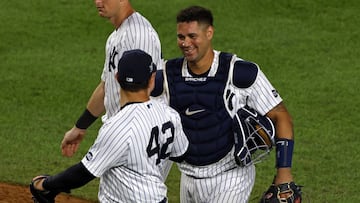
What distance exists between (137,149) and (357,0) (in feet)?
34.8

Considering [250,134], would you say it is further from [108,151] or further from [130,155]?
Result: [108,151]

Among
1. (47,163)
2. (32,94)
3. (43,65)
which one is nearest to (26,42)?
(43,65)

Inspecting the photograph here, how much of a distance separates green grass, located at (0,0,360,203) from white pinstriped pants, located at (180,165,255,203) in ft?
8.29

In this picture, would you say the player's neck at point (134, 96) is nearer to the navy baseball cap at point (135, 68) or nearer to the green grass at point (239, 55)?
the navy baseball cap at point (135, 68)

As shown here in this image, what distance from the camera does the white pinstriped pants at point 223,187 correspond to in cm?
648

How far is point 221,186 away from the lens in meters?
6.49

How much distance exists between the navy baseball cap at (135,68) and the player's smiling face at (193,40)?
31.2 inches

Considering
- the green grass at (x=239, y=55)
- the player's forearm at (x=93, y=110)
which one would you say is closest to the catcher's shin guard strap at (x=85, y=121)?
the player's forearm at (x=93, y=110)

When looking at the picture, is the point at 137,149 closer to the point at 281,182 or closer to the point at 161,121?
the point at 161,121

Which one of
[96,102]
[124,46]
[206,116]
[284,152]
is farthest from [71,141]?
[284,152]

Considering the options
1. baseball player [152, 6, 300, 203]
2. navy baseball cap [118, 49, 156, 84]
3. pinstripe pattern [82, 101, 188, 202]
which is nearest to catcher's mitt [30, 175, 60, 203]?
pinstripe pattern [82, 101, 188, 202]

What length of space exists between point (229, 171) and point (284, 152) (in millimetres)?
381

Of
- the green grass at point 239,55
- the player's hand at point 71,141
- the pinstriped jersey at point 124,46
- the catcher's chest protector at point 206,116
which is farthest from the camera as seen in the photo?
the green grass at point 239,55

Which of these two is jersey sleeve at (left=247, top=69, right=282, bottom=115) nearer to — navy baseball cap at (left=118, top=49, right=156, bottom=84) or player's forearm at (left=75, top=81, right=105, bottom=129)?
navy baseball cap at (left=118, top=49, right=156, bottom=84)
